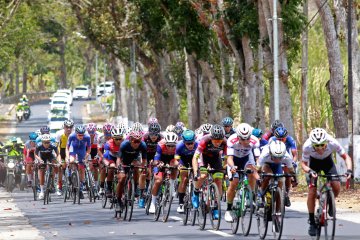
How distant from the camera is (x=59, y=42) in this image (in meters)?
108

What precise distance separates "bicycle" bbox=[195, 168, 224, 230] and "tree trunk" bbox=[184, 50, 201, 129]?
30464mm

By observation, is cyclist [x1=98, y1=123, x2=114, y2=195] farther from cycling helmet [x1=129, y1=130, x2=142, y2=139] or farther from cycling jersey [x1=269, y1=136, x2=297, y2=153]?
cycling jersey [x1=269, y1=136, x2=297, y2=153]

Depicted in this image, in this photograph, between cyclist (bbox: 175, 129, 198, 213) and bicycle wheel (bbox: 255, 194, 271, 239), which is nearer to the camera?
bicycle wheel (bbox: 255, 194, 271, 239)

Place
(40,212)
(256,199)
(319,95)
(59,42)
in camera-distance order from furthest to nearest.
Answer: (59,42), (319,95), (40,212), (256,199)

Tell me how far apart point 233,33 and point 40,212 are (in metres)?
14.0

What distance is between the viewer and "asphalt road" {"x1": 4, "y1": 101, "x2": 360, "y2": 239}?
764 inches

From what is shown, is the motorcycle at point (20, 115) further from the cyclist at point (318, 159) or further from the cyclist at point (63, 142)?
the cyclist at point (318, 159)

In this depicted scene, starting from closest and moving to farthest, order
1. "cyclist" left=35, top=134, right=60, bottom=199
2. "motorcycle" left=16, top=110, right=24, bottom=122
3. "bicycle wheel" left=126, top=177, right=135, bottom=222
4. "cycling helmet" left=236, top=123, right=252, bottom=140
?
"cycling helmet" left=236, top=123, right=252, bottom=140 → "bicycle wheel" left=126, top=177, right=135, bottom=222 → "cyclist" left=35, top=134, right=60, bottom=199 → "motorcycle" left=16, top=110, right=24, bottom=122

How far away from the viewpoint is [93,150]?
100 ft

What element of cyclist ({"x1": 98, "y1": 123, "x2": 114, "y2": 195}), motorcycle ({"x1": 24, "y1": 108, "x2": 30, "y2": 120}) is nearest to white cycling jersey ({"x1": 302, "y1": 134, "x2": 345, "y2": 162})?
cyclist ({"x1": 98, "y1": 123, "x2": 114, "y2": 195})

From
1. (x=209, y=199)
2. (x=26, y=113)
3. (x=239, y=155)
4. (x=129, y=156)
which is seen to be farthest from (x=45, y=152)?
(x=26, y=113)

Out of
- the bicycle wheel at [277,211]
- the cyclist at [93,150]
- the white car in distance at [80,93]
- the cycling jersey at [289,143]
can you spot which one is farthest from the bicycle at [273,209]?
the white car in distance at [80,93]

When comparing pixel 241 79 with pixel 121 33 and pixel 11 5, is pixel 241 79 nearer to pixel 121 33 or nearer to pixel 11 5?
pixel 121 33

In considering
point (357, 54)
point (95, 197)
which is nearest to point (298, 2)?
point (357, 54)
